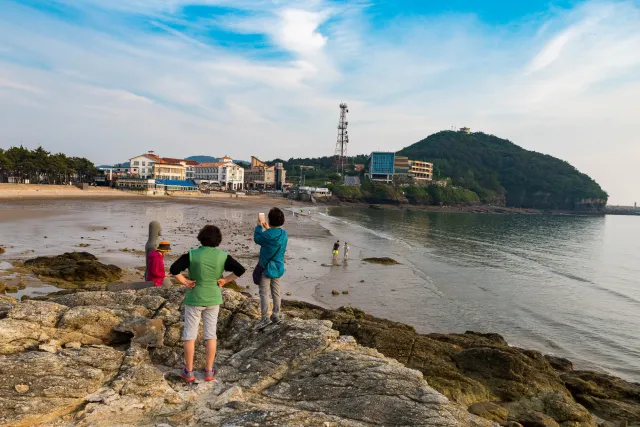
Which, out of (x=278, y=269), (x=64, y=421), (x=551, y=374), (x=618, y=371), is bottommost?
(x=618, y=371)

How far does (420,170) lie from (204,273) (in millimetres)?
172497

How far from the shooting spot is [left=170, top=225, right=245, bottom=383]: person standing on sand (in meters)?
5.95

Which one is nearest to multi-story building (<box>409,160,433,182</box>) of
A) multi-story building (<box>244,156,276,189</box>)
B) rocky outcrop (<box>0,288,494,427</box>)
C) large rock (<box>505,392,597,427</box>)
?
multi-story building (<box>244,156,276,189</box>)

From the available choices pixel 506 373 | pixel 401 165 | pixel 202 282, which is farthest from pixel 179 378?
pixel 401 165

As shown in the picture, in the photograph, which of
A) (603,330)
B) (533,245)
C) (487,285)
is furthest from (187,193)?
(603,330)

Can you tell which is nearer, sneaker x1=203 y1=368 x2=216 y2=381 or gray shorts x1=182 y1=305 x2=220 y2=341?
gray shorts x1=182 y1=305 x2=220 y2=341

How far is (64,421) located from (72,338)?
2.41 m

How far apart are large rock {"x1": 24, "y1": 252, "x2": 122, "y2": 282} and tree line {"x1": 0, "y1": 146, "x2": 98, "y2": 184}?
75.6m

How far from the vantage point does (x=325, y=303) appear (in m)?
19.1

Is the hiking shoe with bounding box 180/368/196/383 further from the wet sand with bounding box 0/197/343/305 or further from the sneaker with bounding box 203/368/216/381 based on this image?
the wet sand with bounding box 0/197/343/305

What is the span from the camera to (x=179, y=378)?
6121 millimetres

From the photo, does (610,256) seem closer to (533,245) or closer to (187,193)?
(533,245)

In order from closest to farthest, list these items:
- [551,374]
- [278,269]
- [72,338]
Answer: [72,338], [278,269], [551,374]

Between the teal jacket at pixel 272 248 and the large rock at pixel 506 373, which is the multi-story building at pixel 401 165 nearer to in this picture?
the large rock at pixel 506 373
